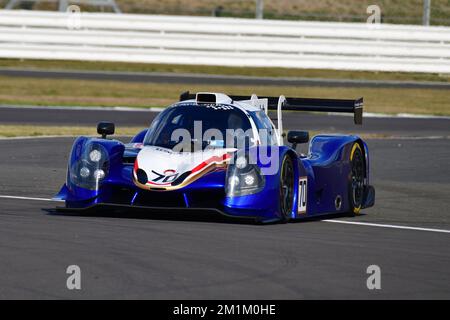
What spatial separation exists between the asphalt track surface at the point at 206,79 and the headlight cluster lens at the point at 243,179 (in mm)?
18826

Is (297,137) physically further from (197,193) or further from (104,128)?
(104,128)

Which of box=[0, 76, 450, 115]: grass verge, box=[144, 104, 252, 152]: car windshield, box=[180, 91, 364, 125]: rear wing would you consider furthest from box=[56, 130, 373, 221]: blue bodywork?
box=[0, 76, 450, 115]: grass verge

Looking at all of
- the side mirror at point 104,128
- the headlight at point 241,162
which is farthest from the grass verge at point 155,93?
the headlight at point 241,162

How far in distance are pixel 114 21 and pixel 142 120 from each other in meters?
7.61

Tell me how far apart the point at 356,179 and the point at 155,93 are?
15.4m

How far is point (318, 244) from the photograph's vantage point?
9438mm

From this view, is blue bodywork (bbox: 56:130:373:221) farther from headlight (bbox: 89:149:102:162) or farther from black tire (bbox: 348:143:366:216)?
black tire (bbox: 348:143:366:216)

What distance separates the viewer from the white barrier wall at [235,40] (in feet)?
96.9

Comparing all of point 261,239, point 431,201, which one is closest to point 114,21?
point 431,201

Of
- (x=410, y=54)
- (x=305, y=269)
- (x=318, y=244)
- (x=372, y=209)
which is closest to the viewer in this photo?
(x=305, y=269)

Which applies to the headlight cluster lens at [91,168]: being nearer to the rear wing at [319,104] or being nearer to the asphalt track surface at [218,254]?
the asphalt track surface at [218,254]

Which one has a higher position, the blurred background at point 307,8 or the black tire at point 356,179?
the blurred background at point 307,8
